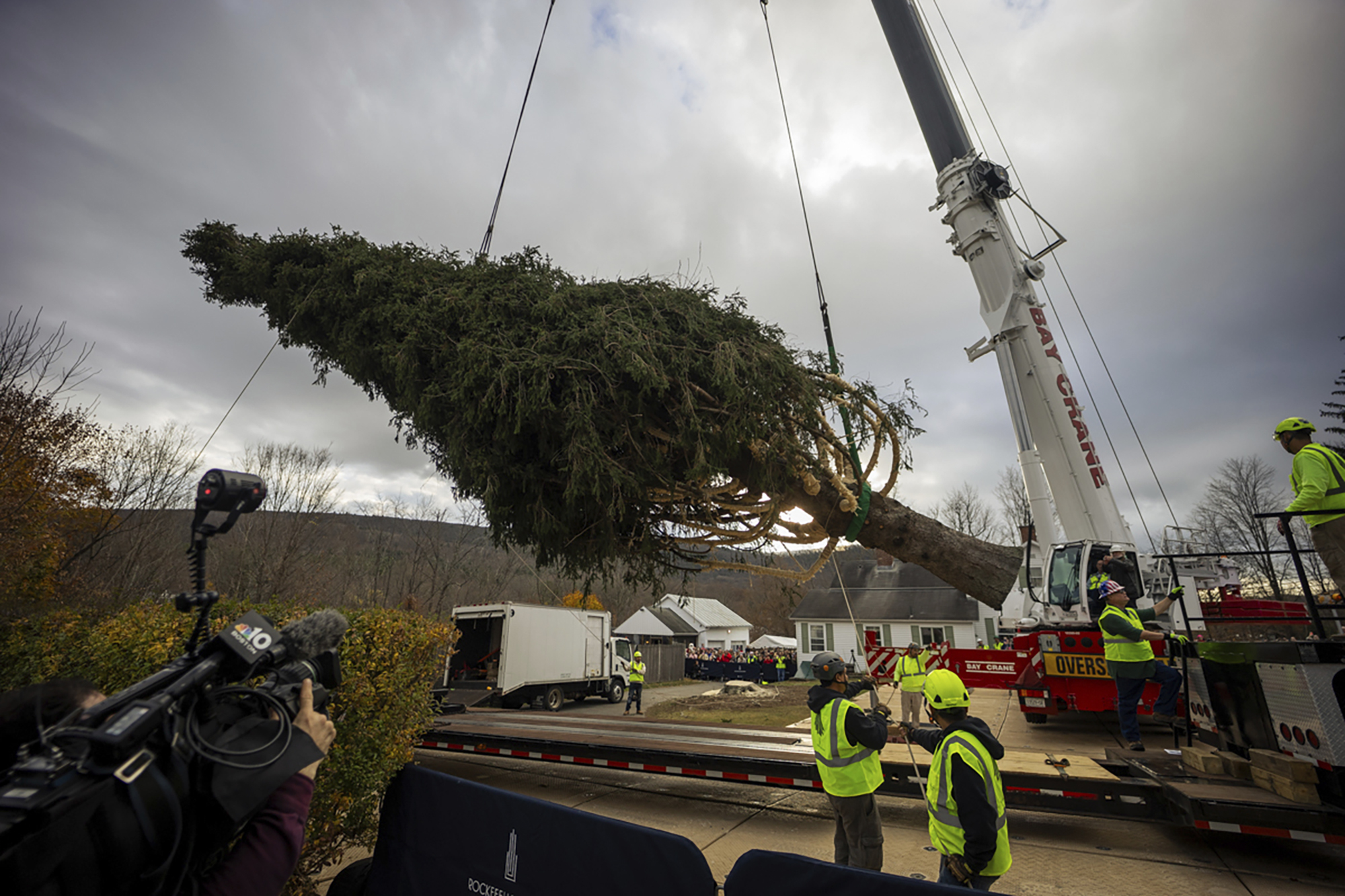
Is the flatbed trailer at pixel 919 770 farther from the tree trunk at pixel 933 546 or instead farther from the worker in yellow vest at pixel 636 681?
the worker in yellow vest at pixel 636 681

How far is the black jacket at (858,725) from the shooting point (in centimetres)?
401

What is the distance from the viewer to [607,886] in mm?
3100

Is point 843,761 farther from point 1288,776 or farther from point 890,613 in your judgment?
point 890,613

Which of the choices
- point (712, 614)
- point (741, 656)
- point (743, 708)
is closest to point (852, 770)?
point (743, 708)

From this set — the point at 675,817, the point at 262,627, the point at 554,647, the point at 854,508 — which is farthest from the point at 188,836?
the point at 554,647

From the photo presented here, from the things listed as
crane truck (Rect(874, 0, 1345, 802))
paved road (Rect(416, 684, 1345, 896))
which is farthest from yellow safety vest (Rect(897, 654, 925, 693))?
paved road (Rect(416, 684, 1345, 896))

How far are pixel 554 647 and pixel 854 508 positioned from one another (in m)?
14.6

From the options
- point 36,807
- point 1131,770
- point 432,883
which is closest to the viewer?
point 36,807

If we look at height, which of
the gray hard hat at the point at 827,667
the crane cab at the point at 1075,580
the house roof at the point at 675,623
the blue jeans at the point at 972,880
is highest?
the house roof at the point at 675,623

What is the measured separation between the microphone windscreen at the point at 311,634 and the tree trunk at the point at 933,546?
6.12 meters

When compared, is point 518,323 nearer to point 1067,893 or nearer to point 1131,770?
point 1067,893

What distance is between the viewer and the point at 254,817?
5.35 feet

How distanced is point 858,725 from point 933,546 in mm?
4613

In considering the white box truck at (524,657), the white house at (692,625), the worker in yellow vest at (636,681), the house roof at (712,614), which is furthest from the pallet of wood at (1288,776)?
the house roof at (712,614)
